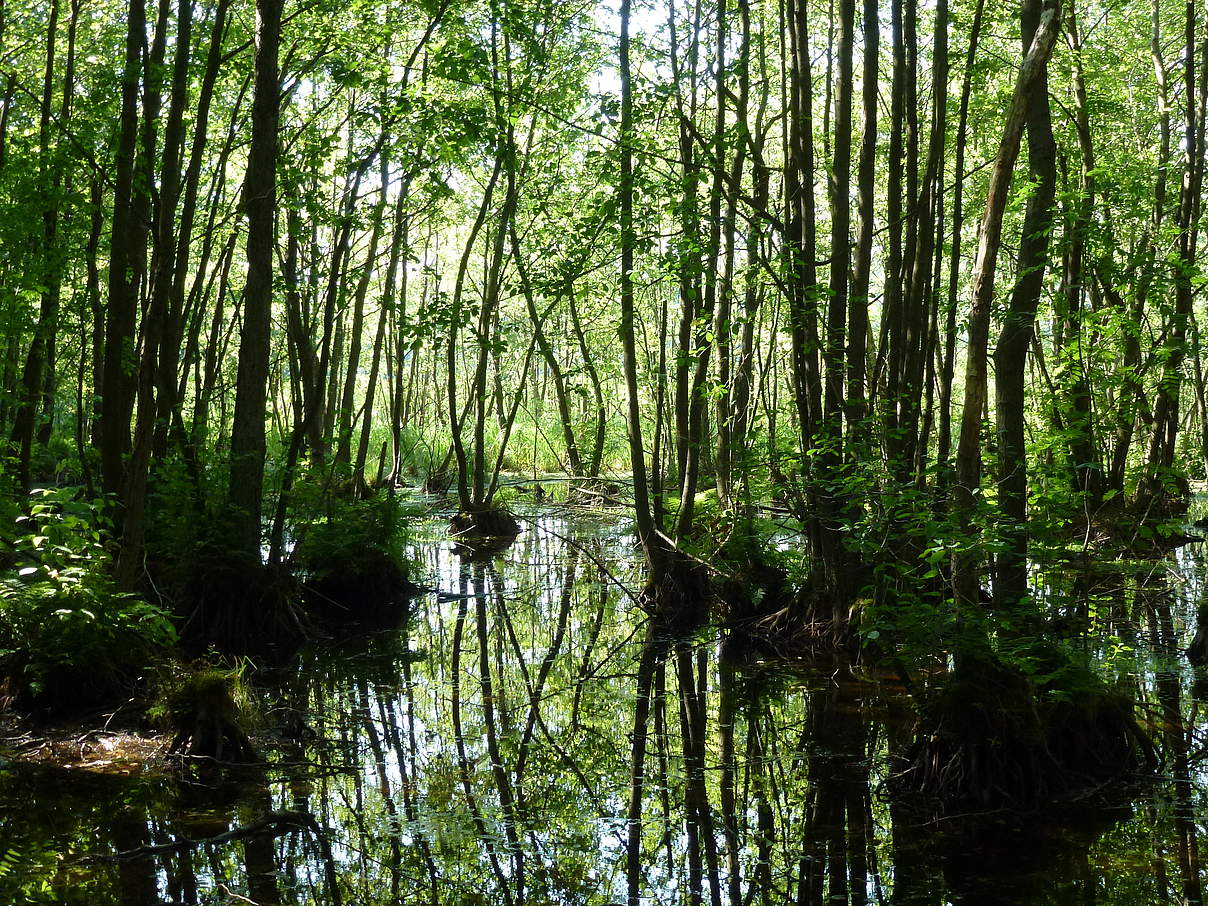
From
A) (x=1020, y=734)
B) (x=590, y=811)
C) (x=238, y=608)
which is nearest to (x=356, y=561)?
(x=238, y=608)

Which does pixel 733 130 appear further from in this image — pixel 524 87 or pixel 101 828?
pixel 101 828

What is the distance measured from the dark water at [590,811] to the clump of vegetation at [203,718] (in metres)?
0.28

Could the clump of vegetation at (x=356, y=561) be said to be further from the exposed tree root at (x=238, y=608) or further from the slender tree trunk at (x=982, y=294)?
the slender tree trunk at (x=982, y=294)

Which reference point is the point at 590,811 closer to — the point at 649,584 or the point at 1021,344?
the point at 1021,344

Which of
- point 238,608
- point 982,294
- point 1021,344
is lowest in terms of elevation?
point 238,608

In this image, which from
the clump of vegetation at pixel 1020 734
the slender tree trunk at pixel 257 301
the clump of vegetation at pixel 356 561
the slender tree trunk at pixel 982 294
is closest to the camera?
the clump of vegetation at pixel 1020 734

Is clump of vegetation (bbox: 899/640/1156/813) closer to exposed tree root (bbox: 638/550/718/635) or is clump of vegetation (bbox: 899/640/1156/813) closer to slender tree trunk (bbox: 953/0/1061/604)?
slender tree trunk (bbox: 953/0/1061/604)

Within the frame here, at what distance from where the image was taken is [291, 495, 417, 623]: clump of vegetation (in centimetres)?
1201

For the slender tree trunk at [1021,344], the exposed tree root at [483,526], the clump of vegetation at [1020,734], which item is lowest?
the clump of vegetation at [1020,734]

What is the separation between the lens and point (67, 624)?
22.4 ft

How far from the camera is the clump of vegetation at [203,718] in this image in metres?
6.33

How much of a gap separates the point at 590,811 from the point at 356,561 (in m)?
7.24

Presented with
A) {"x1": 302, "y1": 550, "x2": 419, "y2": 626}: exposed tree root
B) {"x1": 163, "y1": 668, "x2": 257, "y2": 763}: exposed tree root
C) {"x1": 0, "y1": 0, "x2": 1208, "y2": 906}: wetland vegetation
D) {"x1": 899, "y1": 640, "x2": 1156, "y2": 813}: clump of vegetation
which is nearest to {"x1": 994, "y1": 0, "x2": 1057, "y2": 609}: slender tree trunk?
{"x1": 0, "y1": 0, "x2": 1208, "y2": 906}: wetland vegetation

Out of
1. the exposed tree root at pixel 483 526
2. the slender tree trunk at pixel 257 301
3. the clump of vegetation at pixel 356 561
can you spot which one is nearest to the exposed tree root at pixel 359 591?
the clump of vegetation at pixel 356 561
